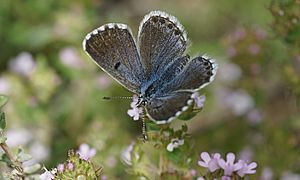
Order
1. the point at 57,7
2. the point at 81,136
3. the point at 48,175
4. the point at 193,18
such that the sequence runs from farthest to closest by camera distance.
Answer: the point at 193,18, the point at 57,7, the point at 81,136, the point at 48,175

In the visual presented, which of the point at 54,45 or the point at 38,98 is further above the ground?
the point at 54,45

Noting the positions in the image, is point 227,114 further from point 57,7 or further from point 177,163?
point 177,163

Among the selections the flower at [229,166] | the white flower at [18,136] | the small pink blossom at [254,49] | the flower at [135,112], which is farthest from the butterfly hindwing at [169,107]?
the white flower at [18,136]

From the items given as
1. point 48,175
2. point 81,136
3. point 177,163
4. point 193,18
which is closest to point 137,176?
point 177,163

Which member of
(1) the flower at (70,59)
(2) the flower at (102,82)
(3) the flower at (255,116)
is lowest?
(3) the flower at (255,116)

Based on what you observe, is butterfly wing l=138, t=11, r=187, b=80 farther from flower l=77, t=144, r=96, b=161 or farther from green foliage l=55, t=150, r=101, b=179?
green foliage l=55, t=150, r=101, b=179

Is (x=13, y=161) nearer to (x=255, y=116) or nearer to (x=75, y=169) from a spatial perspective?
(x=75, y=169)

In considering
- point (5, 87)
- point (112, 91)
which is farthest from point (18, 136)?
point (112, 91)

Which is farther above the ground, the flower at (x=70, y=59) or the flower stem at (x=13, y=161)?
the flower at (x=70, y=59)

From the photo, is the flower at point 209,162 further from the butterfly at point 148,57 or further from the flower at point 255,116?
the flower at point 255,116
